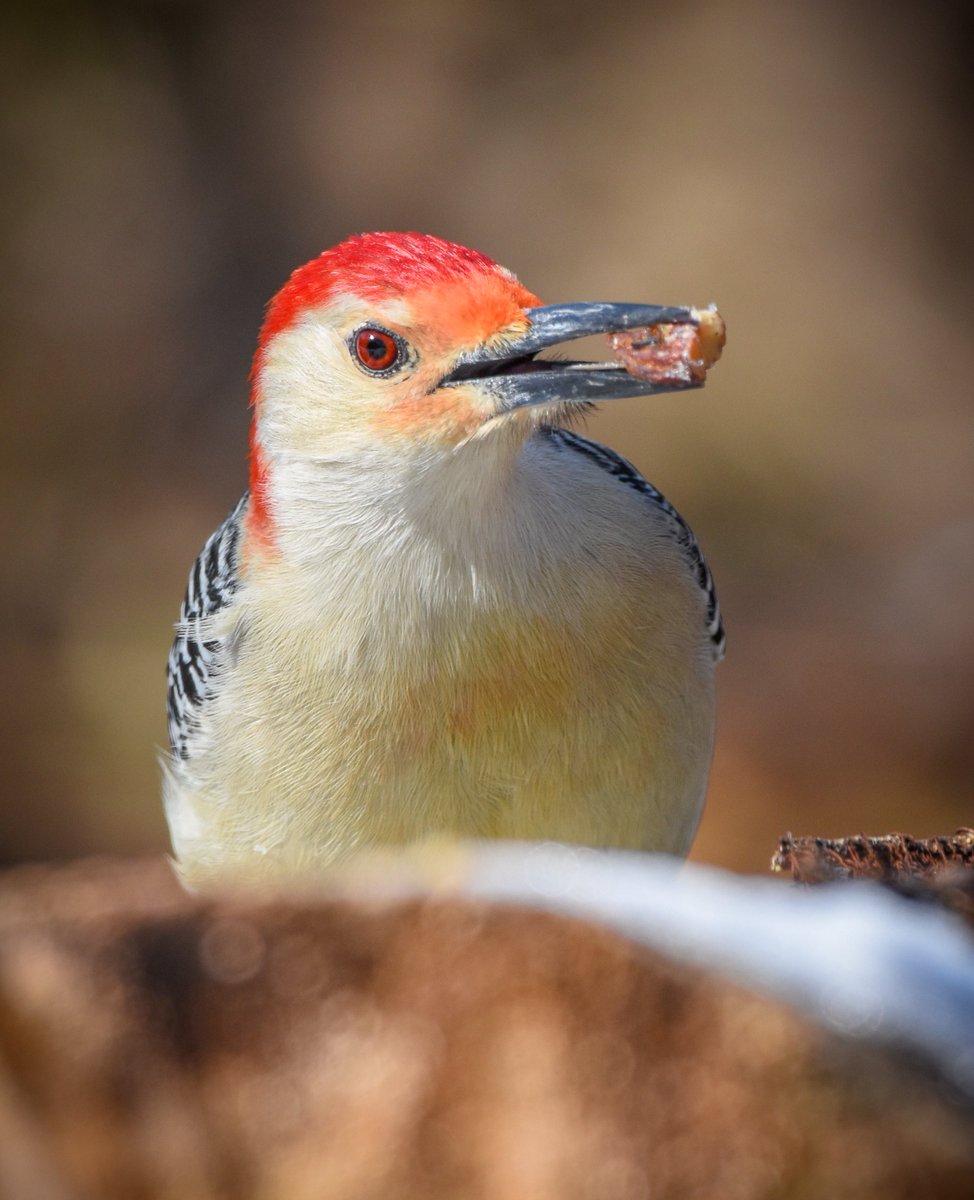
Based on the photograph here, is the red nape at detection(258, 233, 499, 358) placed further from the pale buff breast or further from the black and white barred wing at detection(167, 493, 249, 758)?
the black and white barred wing at detection(167, 493, 249, 758)

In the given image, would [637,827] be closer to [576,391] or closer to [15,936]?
[576,391]

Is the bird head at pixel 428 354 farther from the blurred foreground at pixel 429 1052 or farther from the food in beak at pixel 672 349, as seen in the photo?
the blurred foreground at pixel 429 1052

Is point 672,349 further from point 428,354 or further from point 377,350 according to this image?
point 377,350

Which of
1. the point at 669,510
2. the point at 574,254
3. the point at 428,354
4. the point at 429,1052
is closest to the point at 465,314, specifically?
the point at 428,354

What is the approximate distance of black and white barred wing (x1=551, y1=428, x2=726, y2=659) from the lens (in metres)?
4.63

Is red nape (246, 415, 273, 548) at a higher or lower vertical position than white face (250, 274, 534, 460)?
lower

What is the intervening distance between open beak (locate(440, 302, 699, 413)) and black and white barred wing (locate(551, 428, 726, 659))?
75 cm

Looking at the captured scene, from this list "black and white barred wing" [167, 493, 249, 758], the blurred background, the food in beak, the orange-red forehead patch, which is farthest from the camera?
the blurred background

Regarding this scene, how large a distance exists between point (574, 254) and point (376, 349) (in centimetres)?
723

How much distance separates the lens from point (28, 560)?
10.5 metres

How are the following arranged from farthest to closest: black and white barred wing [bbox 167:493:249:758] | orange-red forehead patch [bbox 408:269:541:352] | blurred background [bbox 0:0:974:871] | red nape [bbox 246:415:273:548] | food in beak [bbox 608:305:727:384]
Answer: blurred background [bbox 0:0:974:871] → black and white barred wing [bbox 167:493:249:758] → red nape [bbox 246:415:273:548] → orange-red forehead patch [bbox 408:269:541:352] → food in beak [bbox 608:305:727:384]

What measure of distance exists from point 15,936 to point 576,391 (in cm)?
229

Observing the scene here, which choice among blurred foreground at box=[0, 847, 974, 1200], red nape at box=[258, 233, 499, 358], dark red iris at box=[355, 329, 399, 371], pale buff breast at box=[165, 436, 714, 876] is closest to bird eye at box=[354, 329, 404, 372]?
dark red iris at box=[355, 329, 399, 371]

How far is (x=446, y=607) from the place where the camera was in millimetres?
3760
